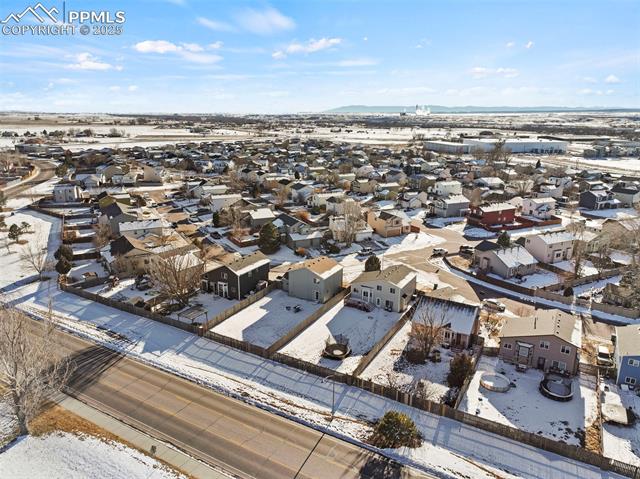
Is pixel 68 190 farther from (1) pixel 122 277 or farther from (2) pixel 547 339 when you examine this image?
(2) pixel 547 339

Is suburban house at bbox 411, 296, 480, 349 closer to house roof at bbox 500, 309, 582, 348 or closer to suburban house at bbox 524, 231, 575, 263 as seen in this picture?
house roof at bbox 500, 309, 582, 348

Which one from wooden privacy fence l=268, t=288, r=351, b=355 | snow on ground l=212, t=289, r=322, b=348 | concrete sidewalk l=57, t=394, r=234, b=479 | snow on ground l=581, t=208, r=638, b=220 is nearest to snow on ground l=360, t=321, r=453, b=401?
wooden privacy fence l=268, t=288, r=351, b=355

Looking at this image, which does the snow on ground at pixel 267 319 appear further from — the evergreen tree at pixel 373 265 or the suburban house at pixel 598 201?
the suburban house at pixel 598 201

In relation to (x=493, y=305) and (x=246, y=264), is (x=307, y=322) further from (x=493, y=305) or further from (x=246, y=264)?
(x=493, y=305)

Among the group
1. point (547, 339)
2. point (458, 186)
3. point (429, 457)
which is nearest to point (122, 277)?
→ point (429, 457)

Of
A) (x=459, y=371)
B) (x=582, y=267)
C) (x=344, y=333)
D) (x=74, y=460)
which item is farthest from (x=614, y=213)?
(x=74, y=460)
